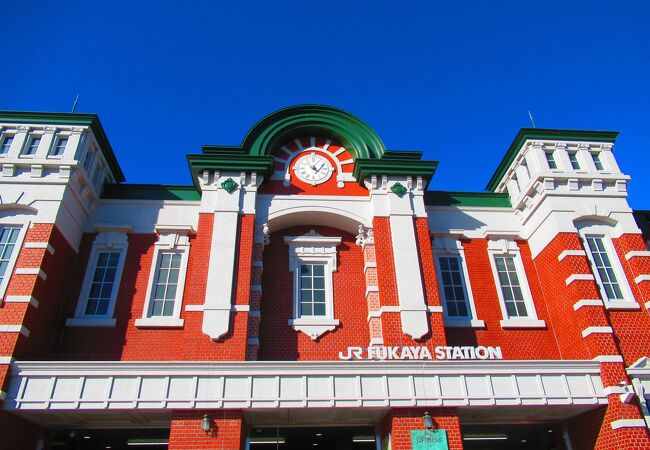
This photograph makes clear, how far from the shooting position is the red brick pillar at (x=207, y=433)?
10172 millimetres

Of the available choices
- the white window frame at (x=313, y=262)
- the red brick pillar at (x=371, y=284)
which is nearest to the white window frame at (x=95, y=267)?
the white window frame at (x=313, y=262)

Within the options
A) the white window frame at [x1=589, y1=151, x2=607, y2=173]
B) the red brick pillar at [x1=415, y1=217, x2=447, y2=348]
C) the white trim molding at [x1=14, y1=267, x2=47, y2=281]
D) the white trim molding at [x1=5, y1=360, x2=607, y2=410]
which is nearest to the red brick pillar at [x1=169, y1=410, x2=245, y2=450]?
the white trim molding at [x1=5, y1=360, x2=607, y2=410]

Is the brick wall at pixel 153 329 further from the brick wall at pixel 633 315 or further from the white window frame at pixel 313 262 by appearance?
the brick wall at pixel 633 315

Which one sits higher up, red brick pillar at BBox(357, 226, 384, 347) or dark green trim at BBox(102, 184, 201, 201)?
dark green trim at BBox(102, 184, 201, 201)

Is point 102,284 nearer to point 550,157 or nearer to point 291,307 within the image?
point 291,307

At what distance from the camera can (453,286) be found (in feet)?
47.8

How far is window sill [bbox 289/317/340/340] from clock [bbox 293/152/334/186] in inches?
168

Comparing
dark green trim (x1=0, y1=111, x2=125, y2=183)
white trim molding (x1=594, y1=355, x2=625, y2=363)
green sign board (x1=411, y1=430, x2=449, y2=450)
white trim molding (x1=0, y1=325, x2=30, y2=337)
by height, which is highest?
dark green trim (x1=0, y1=111, x2=125, y2=183)

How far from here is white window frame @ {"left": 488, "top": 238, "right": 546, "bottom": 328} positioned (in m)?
13.8

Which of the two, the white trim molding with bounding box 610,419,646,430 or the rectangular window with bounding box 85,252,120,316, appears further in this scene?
the rectangular window with bounding box 85,252,120,316

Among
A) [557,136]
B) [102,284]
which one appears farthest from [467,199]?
[102,284]

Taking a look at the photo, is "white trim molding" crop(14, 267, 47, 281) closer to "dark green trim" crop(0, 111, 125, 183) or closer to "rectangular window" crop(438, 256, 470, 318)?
"dark green trim" crop(0, 111, 125, 183)

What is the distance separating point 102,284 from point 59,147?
4.10 metres

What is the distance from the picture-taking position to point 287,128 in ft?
50.8
